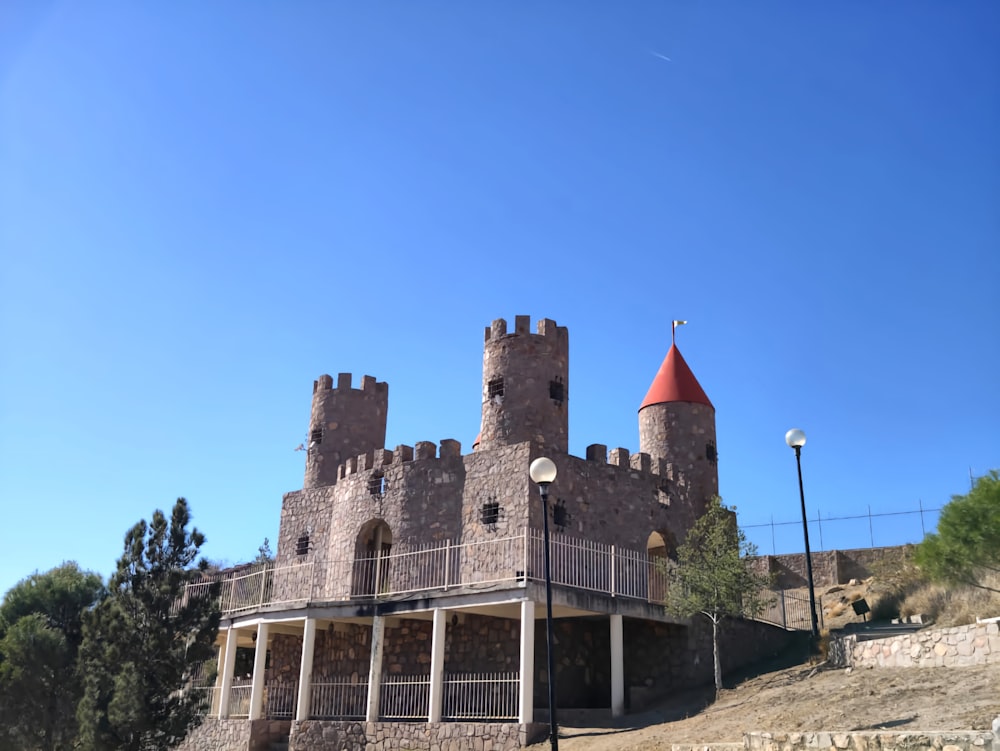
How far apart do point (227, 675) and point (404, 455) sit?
701 cm

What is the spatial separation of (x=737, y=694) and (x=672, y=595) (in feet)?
9.22

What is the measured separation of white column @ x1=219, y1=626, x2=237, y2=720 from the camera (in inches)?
908

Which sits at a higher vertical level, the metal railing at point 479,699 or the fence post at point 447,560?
the fence post at point 447,560

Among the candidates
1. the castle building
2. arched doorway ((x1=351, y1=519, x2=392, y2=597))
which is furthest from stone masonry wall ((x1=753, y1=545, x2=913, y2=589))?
arched doorway ((x1=351, y1=519, x2=392, y2=597))

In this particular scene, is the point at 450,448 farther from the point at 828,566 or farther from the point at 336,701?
the point at 828,566

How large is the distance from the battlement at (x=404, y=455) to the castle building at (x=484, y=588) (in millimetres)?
41

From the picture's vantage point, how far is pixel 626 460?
939 inches

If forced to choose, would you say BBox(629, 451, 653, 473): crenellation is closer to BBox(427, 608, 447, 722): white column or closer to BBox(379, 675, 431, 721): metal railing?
BBox(427, 608, 447, 722): white column

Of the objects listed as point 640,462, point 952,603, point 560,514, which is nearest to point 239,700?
point 560,514

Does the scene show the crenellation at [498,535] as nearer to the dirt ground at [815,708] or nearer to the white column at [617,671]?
the white column at [617,671]

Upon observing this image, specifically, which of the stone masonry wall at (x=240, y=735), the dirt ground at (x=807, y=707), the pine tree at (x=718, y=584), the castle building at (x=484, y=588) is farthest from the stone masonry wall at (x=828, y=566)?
the stone masonry wall at (x=240, y=735)

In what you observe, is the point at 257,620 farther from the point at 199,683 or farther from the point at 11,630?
the point at 11,630

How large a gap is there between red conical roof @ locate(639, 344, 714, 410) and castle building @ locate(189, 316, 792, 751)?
9cm

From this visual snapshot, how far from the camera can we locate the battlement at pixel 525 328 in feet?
78.8
